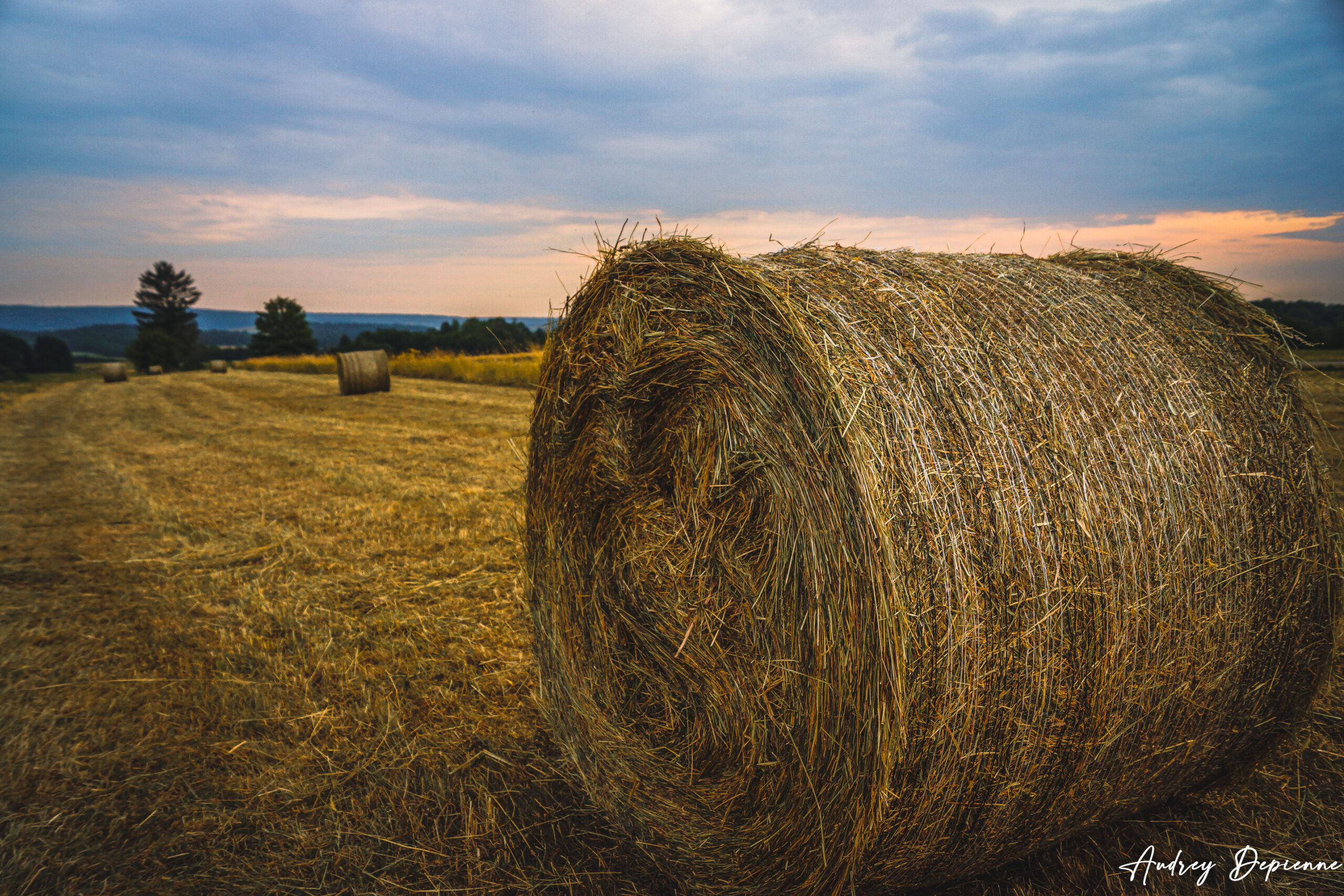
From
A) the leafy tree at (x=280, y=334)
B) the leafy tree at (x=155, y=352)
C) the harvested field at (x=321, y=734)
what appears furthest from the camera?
the leafy tree at (x=280, y=334)

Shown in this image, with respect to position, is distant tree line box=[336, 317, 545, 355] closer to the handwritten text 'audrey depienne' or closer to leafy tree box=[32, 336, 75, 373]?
leafy tree box=[32, 336, 75, 373]

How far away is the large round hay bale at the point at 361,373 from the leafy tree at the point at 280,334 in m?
63.2

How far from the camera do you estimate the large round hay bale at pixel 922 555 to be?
1938 millimetres

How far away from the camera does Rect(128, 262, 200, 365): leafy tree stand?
84.4 meters

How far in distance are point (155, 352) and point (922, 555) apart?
75.5 m

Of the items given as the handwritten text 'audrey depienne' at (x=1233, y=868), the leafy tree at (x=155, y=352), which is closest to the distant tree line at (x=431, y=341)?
the leafy tree at (x=155, y=352)

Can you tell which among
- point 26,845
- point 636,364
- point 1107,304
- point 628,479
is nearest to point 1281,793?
point 1107,304

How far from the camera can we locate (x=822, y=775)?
206 cm

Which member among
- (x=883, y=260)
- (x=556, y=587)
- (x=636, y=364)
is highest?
(x=883, y=260)

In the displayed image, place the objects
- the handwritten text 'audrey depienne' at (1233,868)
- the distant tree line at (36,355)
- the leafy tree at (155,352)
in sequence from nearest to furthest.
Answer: the handwritten text 'audrey depienne' at (1233,868) → the distant tree line at (36,355) → the leafy tree at (155,352)

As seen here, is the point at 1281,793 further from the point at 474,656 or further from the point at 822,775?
the point at 474,656

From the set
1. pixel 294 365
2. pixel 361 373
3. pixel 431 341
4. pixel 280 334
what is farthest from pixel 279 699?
pixel 280 334

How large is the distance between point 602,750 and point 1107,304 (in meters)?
2.71

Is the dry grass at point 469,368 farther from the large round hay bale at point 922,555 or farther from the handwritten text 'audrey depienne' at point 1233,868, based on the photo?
the handwritten text 'audrey depienne' at point 1233,868
